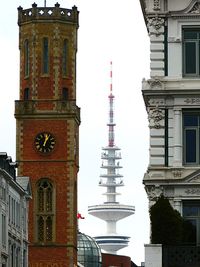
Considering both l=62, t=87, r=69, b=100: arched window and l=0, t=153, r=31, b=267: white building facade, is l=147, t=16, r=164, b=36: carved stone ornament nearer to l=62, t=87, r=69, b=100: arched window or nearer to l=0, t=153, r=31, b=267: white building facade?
l=0, t=153, r=31, b=267: white building facade

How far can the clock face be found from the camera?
146125 millimetres

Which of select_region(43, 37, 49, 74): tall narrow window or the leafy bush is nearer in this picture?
the leafy bush

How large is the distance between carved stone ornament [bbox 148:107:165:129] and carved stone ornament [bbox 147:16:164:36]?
3.38 meters

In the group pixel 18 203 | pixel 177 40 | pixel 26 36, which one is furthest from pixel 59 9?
pixel 177 40

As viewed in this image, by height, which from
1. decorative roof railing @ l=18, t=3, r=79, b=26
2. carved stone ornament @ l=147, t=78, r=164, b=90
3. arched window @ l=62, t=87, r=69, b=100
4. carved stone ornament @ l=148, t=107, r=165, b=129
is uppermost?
decorative roof railing @ l=18, t=3, r=79, b=26

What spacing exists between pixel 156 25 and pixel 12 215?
56.3 m

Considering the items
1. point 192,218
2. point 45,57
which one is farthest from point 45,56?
point 192,218

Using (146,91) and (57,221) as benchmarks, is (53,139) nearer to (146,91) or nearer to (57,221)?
(57,221)

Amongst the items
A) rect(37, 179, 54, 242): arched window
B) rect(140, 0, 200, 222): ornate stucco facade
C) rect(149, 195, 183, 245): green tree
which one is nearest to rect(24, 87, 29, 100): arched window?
rect(37, 179, 54, 242): arched window

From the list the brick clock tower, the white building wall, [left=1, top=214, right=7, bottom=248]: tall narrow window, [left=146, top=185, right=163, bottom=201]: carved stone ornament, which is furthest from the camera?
the brick clock tower

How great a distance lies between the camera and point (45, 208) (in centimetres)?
14538

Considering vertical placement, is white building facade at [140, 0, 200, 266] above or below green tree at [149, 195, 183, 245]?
above

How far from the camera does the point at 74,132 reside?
481 ft

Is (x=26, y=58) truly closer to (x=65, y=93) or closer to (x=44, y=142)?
(x=65, y=93)
